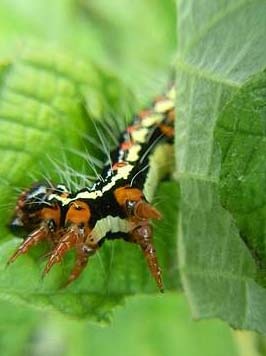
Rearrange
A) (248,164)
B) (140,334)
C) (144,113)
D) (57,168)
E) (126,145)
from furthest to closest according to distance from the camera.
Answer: (140,334) < (144,113) < (126,145) < (57,168) < (248,164)

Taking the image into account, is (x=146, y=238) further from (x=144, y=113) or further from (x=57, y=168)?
(x=144, y=113)

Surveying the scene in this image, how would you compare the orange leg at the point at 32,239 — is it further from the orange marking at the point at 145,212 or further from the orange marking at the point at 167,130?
the orange marking at the point at 167,130

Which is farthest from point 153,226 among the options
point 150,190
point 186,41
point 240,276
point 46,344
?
point 46,344

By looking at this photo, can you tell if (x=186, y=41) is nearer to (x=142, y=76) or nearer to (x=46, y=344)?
(x=142, y=76)

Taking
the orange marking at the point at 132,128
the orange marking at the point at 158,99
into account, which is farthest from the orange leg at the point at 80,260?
the orange marking at the point at 158,99

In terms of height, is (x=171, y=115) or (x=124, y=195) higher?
(x=171, y=115)

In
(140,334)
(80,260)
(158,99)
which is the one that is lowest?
(140,334)

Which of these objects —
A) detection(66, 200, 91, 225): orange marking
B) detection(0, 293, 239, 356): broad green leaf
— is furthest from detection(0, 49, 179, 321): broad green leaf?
detection(0, 293, 239, 356): broad green leaf

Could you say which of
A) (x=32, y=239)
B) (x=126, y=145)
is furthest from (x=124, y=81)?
(x=32, y=239)
